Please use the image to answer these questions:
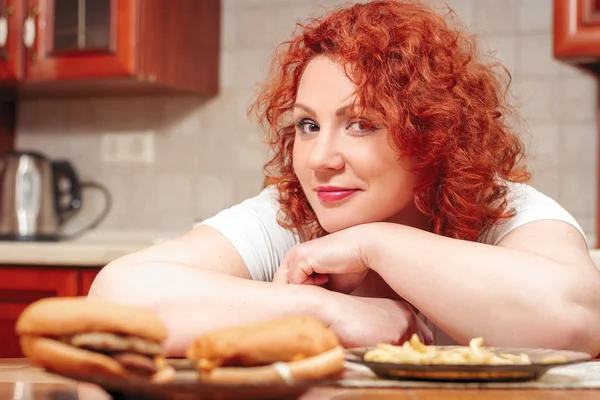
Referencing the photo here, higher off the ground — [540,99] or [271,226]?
[540,99]

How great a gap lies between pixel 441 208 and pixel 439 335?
0.21m

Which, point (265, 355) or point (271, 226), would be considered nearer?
point (265, 355)

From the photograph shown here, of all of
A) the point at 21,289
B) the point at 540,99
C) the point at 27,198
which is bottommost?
the point at 21,289

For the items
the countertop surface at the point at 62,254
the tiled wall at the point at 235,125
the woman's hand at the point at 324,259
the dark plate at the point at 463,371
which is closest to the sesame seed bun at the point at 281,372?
the dark plate at the point at 463,371

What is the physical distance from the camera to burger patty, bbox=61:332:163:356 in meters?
0.55

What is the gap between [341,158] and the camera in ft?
3.83

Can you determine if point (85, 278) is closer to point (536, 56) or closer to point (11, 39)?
point (11, 39)

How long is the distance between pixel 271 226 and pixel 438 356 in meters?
0.67

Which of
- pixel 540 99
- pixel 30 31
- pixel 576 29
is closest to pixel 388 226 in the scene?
pixel 576 29

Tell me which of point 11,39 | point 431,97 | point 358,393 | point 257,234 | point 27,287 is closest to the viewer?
point 358,393

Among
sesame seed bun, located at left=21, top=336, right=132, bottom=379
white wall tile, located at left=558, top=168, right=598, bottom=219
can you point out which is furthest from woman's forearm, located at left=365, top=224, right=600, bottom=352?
white wall tile, located at left=558, top=168, right=598, bottom=219

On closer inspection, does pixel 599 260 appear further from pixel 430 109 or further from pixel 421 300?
pixel 421 300

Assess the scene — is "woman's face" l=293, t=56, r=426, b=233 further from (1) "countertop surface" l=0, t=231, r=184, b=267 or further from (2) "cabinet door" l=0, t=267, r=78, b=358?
(2) "cabinet door" l=0, t=267, r=78, b=358

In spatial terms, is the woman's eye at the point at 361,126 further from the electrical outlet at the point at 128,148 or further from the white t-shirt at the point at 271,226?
the electrical outlet at the point at 128,148
